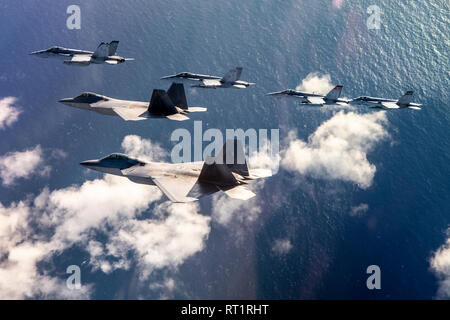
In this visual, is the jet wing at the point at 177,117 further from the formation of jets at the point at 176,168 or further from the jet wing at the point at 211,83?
the jet wing at the point at 211,83

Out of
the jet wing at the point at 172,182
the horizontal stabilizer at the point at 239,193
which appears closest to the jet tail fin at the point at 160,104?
the jet wing at the point at 172,182

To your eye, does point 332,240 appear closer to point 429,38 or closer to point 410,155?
point 410,155

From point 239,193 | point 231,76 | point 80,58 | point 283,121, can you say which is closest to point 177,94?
point 231,76

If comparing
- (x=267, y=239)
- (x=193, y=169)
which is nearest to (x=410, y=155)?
(x=267, y=239)

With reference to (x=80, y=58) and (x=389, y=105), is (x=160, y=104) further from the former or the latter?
(x=389, y=105)

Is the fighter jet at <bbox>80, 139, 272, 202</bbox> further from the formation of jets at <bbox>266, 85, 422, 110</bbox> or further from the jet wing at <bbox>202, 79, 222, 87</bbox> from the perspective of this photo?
the jet wing at <bbox>202, 79, 222, 87</bbox>

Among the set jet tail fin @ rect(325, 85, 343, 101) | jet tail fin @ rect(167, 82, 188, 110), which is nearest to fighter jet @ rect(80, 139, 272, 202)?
jet tail fin @ rect(167, 82, 188, 110)

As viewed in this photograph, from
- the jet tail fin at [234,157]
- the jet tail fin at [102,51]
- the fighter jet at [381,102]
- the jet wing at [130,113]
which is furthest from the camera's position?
the fighter jet at [381,102]
